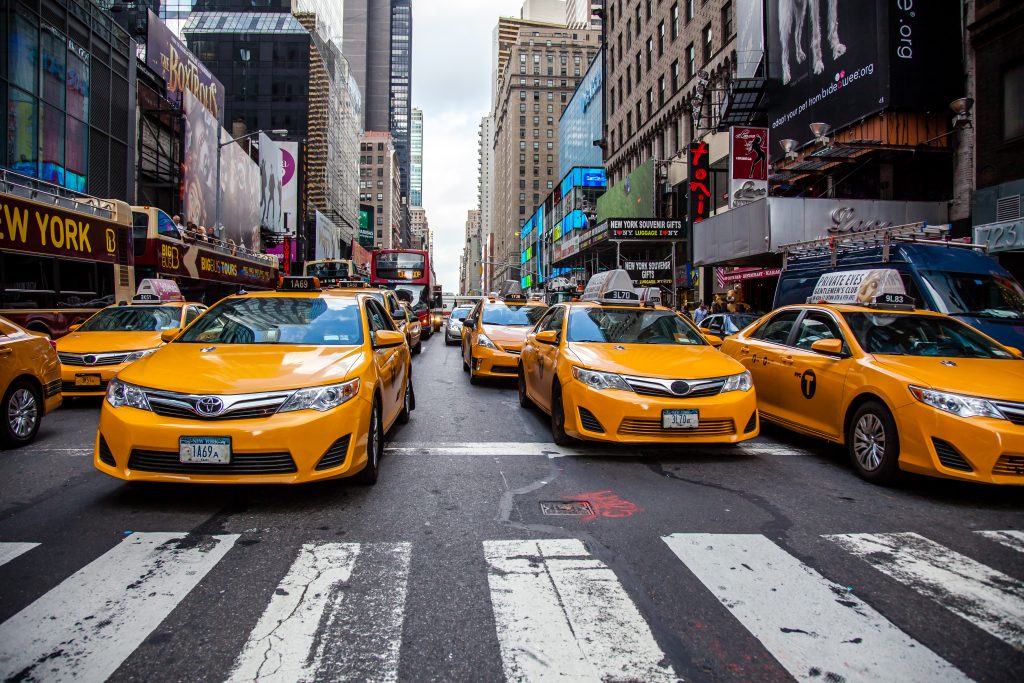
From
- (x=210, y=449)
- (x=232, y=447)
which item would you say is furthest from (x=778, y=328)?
(x=210, y=449)

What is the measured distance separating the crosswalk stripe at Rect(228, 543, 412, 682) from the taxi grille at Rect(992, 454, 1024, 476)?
423 cm

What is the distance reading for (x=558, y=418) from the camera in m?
6.68

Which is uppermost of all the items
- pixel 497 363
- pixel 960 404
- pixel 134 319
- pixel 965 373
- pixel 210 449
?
pixel 134 319

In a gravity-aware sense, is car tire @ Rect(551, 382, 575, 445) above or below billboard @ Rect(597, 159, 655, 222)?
below

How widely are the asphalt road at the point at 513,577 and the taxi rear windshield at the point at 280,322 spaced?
1.28m

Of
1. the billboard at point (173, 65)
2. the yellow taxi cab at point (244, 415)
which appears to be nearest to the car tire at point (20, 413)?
the yellow taxi cab at point (244, 415)

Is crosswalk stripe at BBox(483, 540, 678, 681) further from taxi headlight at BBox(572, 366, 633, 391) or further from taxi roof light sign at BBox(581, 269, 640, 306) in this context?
taxi roof light sign at BBox(581, 269, 640, 306)

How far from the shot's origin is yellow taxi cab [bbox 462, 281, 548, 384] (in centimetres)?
1156

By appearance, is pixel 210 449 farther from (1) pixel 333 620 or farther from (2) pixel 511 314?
(2) pixel 511 314

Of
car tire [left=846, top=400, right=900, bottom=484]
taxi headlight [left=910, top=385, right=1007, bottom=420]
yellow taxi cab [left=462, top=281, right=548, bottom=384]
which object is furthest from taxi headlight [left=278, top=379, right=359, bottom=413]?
yellow taxi cab [left=462, top=281, right=548, bottom=384]

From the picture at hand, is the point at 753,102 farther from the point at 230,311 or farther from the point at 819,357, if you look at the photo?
the point at 230,311

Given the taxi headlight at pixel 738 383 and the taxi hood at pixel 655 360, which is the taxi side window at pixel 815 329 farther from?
the taxi headlight at pixel 738 383

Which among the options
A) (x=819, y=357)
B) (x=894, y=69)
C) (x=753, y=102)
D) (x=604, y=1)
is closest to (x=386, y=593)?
(x=819, y=357)

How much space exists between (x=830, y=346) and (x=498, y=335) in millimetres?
6842
